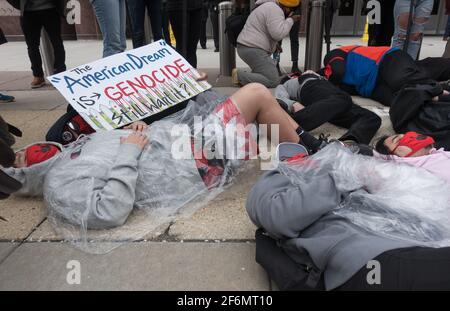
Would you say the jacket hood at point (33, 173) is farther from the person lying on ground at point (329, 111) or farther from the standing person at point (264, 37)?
the standing person at point (264, 37)

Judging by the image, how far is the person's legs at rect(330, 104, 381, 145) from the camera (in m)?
2.74

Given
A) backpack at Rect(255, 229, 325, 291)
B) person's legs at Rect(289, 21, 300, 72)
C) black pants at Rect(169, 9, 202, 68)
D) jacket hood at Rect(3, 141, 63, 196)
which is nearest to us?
backpack at Rect(255, 229, 325, 291)

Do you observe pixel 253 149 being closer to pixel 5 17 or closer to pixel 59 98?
pixel 59 98

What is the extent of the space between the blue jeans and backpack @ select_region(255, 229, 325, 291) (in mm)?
2871

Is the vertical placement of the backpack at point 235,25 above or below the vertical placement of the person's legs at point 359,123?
above

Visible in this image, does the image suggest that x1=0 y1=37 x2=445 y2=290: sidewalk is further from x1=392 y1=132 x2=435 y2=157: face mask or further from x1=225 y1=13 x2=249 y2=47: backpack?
x1=225 y1=13 x2=249 y2=47: backpack

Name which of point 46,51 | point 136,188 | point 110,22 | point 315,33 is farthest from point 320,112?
point 46,51

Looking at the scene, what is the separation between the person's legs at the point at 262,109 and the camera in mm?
2533

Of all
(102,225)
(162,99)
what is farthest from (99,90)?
(102,225)

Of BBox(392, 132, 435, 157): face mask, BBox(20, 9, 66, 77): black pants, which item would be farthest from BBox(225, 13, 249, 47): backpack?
BBox(392, 132, 435, 157): face mask

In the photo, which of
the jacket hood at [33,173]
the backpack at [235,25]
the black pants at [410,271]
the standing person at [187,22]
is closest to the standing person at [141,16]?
the standing person at [187,22]

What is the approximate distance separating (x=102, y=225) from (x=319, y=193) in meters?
1.09

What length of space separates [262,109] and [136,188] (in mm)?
1042

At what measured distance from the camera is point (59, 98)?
4609mm
